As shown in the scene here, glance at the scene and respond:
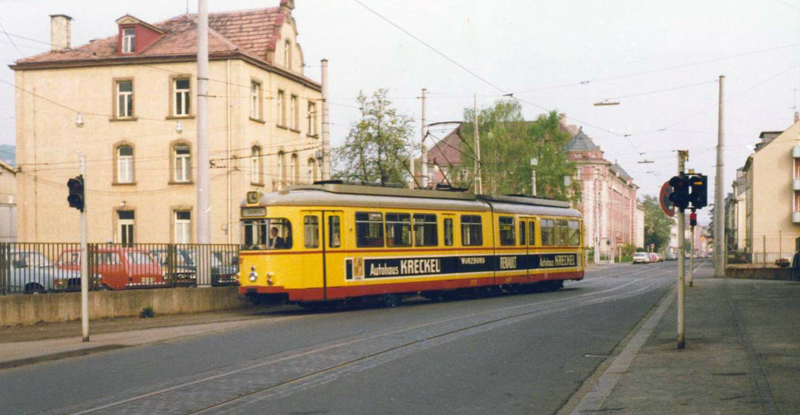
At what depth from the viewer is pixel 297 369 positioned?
1209 cm

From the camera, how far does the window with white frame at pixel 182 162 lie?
1820 inches

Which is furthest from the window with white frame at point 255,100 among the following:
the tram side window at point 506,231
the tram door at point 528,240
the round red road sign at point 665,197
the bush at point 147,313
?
the round red road sign at point 665,197

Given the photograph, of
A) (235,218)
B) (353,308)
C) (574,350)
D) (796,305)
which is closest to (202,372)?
(574,350)

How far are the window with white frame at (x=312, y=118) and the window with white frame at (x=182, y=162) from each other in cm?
875

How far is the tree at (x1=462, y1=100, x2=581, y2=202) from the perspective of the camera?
80250mm

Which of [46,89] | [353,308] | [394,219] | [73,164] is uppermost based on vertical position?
[46,89]

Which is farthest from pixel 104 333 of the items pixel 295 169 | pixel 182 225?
pixel 295 169

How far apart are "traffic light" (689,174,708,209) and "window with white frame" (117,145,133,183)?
37.9m

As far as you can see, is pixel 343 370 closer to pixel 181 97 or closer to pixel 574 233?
pixel 574 233

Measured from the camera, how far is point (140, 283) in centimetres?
2259

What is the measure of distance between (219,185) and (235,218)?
185cm

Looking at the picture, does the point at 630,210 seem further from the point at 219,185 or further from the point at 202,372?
the point at 202,372

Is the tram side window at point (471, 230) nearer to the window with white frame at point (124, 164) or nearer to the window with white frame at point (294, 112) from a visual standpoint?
the window with white frame at point (294, 112)

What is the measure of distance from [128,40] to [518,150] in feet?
133
